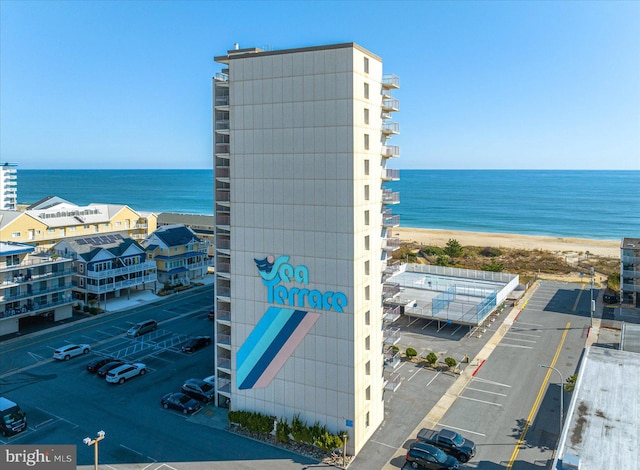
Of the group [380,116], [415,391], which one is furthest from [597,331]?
[380,116]

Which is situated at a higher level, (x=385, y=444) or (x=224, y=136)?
(x=224, y=136)

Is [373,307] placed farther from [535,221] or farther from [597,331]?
[535,221]

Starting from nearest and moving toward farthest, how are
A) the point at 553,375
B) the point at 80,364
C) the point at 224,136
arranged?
the point at 224,136 → the point at 553,375 → the point at 80,364

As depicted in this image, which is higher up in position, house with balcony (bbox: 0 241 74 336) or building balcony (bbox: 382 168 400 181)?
building balcony (bbox: 382 168 400 181)

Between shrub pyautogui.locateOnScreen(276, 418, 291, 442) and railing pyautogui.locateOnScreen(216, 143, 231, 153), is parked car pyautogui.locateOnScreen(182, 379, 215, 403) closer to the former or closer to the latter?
shrub pyautogui.locateOnScreen(276, 418, 291, 442)

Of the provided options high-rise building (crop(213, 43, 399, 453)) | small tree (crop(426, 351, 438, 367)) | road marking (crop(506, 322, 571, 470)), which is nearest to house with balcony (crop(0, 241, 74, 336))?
high-rise building (crop(213, 43, 399, 453))

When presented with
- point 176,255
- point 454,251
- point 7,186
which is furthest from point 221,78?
point 7,186

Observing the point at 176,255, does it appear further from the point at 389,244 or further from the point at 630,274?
the point at 630,274
